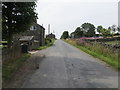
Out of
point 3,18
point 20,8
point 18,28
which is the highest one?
point 20,8

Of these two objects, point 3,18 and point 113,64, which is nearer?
point 113,64

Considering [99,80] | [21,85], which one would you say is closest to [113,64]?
[99,80]

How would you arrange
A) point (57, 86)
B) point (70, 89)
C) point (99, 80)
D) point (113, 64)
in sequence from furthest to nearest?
point (113, 64) < point (99, 80) < point (57, 86) < point (70, 89)

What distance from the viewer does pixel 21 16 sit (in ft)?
47.6

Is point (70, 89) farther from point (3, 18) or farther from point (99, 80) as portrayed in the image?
point (3, 18)

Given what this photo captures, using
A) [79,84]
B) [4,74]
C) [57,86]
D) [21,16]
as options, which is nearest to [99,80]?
[79,84]

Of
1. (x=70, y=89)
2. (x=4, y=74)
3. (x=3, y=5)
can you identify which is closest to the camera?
(x=70, y=89)

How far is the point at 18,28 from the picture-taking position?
15273 mm

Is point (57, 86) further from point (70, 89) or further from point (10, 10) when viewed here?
point (10, 10)

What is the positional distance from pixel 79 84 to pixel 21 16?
10.5m

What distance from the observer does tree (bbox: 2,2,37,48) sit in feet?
47.6

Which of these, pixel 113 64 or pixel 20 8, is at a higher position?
pixel 20 8

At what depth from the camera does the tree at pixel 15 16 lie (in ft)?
47.6

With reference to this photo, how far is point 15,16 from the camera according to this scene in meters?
14.7
